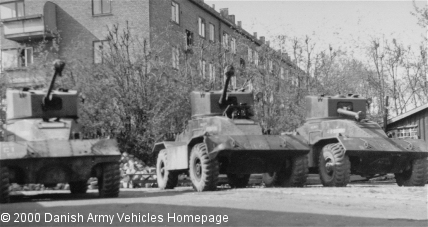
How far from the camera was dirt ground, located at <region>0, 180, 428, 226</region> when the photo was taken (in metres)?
10.3

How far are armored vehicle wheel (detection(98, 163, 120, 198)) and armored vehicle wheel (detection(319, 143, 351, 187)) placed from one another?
5.98 metres

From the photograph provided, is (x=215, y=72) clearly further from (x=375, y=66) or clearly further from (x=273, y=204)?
(x=273, y=204)

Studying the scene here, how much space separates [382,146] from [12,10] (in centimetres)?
2829

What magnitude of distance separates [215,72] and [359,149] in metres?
16.4

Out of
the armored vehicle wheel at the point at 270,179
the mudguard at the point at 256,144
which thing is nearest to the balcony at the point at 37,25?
the armored vehicle wheel at the point at 270,179

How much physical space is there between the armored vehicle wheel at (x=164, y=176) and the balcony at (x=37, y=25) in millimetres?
20039

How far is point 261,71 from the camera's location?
3641 centimetres

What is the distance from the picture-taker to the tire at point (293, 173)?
1931 centimetres

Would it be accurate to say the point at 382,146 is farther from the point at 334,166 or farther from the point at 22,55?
the point at 22,55

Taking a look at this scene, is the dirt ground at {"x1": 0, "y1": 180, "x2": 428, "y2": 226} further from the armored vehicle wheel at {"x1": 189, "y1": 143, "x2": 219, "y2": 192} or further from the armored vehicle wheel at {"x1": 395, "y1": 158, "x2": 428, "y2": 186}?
the armored vehicle wheel at {"x1": 395, "y1": 158, "x2": 428, "y2": 186}

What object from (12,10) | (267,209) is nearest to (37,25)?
(12,10)

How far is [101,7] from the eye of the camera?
40656 millimetres

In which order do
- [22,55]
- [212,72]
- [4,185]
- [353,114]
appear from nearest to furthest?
[4,185]
[353,114]
[212,72]
[22,55]

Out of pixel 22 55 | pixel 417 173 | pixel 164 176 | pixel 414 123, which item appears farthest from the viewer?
pixel 22 55
